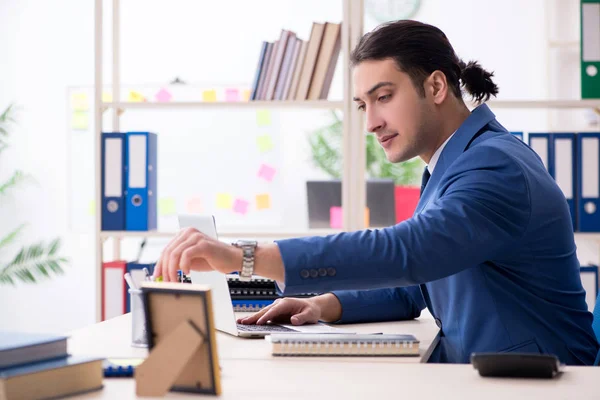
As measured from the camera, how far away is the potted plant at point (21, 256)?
4117 mm

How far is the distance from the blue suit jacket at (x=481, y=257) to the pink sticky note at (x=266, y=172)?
2.82m

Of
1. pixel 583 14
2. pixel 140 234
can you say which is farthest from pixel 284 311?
pixel 583 14

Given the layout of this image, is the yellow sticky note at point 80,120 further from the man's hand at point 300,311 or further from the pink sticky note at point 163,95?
the man's hand at point 300,311

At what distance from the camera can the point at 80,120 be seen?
4.49 meters

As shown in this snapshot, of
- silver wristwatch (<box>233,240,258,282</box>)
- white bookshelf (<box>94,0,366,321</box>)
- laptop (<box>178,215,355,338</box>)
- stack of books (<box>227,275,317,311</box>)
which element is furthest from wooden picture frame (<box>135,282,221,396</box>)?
white bookshelf (<box>94,0,366,321</box>)

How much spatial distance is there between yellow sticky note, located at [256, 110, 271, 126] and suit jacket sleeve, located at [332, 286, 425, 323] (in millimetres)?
2808

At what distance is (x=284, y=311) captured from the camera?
163cm

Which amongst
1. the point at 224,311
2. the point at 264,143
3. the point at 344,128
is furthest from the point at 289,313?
the point at 264,143

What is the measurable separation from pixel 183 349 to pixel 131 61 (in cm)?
385

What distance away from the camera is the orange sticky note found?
4.42 meters

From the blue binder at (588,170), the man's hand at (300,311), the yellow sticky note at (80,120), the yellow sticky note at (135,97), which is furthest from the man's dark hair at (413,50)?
the yellow sticky note at (80,120)

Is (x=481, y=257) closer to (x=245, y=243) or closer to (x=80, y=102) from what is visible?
(x=245, y=243)

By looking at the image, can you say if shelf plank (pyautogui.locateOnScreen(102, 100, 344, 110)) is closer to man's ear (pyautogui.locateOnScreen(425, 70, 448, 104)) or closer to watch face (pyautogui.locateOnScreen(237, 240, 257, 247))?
man's ear (pyautogui.locateOnScreen(425, 70, 448, 104))

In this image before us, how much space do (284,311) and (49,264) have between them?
114 inches
